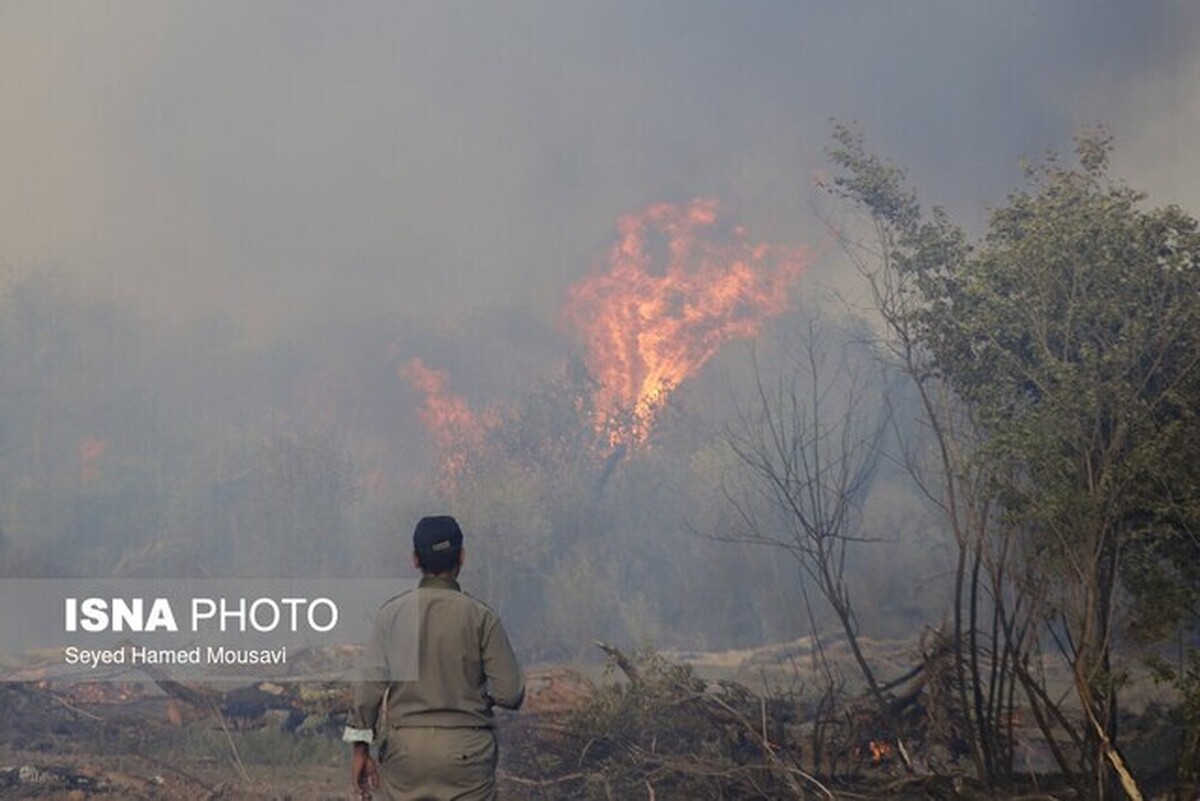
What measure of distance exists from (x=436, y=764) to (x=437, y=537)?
2.12ft

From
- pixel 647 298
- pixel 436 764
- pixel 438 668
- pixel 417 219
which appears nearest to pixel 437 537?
pixel 438 668

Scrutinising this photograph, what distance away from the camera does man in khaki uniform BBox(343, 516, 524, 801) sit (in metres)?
4.64

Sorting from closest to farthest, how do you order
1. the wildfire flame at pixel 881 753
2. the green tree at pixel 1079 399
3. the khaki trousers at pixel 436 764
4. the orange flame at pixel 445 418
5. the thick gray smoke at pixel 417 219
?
the khaki trousers at pixel 436 764
the green tree at pixel 1079 399
the wildfire flame at pixel 881 753
the thick gray smoke at pixel 417 219
the orange flame at pixel 445 418

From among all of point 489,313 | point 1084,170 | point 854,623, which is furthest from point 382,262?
point 1084,170

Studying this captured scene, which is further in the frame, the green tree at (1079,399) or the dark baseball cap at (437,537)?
the green tree at (1079,399)

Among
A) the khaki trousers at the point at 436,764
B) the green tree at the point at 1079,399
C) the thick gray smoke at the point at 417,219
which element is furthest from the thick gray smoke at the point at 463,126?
the khaki trousers at the point at 436,764

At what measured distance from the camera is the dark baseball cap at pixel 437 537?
4.65m

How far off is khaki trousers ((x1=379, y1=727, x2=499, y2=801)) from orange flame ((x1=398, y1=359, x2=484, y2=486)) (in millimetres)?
4272

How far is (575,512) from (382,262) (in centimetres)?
174

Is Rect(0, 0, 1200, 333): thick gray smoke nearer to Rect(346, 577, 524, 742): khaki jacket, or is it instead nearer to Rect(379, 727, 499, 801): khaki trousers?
Rect(346, 577, 524, 742): khaki jacket

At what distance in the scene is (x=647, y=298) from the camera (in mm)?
9047

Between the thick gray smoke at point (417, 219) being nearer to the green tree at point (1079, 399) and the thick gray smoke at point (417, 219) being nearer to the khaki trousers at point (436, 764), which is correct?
the green tree at point (1079, 399)

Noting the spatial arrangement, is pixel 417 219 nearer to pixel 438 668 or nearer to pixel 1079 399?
pixel 1079 399

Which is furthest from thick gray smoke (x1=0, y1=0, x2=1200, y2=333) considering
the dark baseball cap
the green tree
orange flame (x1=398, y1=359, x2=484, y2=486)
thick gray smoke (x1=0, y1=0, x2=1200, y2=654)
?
the dark baseball cap
